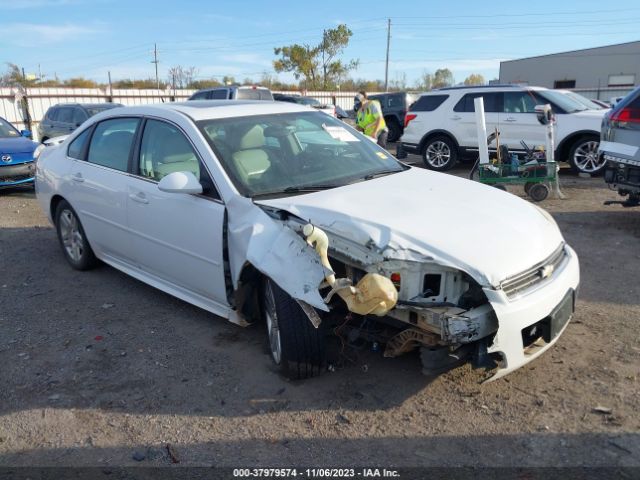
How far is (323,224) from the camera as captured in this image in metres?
3.17

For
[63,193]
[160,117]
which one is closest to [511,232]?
[160,117]

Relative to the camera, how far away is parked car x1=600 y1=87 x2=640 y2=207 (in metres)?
6.47

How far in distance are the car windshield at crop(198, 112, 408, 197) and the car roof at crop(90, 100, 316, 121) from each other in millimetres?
85

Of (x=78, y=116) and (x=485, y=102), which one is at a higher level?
(x=485, y=102)

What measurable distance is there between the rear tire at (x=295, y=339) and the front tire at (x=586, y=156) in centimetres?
883

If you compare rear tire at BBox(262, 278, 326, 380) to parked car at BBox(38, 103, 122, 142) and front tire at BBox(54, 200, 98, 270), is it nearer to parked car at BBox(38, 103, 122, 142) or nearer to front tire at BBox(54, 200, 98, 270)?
front tire at BBox(54, 200, 98, 270)

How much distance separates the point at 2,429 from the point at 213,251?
5.24 ft

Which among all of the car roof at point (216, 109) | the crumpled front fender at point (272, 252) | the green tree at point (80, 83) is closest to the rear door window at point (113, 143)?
the car roof at point (216, 109)

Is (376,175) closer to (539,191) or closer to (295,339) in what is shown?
(295,339)

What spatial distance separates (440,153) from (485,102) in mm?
1417

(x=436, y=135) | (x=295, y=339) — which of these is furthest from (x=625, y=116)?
(x=436, y=135)

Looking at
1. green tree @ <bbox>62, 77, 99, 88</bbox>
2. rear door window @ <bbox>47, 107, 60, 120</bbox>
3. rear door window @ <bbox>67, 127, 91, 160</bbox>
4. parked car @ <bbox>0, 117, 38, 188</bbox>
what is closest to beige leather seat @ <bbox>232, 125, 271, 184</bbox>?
rear door window @ <bbox>67, 127, 91, 160</bbox>

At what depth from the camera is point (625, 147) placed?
6.59m

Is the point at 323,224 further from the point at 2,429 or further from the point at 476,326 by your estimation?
the point at 2,429
